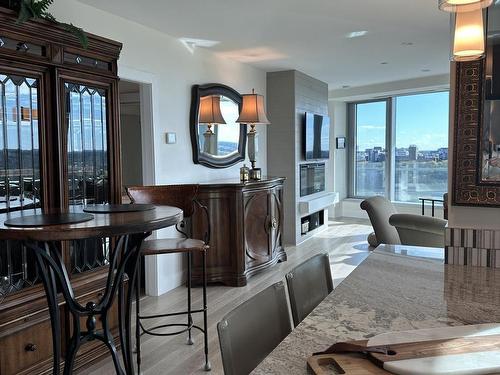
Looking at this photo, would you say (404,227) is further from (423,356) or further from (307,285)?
(423,356)

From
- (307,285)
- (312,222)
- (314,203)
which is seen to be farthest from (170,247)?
(312,222)

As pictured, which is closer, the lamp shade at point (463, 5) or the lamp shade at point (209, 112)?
the lamp shade at point (463, 5)

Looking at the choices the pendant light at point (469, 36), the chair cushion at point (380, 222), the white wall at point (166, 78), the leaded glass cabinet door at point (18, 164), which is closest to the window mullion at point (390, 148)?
the chair cushion at point (380, 222)

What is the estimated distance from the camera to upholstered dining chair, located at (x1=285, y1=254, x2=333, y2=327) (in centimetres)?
146

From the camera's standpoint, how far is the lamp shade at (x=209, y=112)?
4.54 meters

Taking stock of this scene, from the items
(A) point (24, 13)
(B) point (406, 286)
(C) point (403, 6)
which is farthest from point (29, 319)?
(C) point (403, 6)

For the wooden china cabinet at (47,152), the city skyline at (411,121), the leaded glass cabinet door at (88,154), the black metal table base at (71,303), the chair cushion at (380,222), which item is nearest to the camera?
the black metal table base at (71,303)

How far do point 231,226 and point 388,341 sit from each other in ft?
11.2

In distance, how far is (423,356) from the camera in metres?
0.89

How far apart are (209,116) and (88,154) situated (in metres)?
2.03

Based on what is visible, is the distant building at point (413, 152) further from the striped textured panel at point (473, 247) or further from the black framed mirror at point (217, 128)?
the striped textured panel at point (473, 247)

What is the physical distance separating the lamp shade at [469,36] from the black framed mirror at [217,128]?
3.18 meters

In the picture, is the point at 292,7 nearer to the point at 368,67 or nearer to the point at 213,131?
the point at 213,131

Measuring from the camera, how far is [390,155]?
27.0 ft
